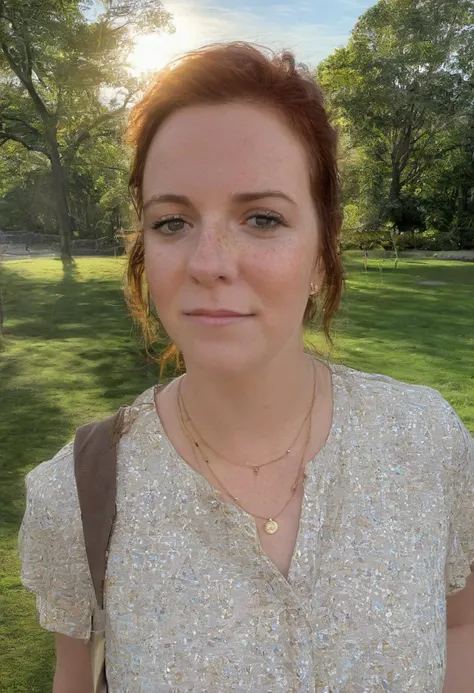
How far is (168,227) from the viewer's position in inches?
40.8

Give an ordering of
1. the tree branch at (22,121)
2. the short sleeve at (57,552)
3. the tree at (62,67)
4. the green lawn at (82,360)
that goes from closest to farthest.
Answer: the short sleeve at (57,552)
the green lawn at (82,360)
the tree at (62,67)
the tree branch at (22,121)

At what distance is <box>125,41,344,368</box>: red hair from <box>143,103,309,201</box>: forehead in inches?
0.8

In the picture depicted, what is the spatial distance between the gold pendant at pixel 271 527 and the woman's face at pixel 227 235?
0.29 meters

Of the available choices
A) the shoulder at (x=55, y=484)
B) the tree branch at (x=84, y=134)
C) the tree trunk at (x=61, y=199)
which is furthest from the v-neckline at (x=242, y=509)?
the tree trunk at (x=61, y=199)

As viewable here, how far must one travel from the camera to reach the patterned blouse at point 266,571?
99 cm

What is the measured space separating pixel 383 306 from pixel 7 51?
10.3 m

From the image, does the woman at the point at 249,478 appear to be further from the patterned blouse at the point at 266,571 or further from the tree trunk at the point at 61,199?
the tree trunk at the point at 61,199

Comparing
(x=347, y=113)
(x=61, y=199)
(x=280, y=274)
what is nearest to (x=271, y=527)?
(x=280, y=274)

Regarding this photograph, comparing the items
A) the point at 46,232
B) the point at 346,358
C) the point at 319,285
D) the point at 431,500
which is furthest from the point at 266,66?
the point at 46,232

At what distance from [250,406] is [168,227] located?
0.35m

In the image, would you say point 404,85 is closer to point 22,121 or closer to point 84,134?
point 84,134

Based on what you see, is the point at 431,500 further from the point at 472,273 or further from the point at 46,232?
the point at 46,232

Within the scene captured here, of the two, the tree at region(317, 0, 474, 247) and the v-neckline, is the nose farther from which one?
the tree at region(317, 0, 474, 247)

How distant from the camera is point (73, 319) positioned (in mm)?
9750
